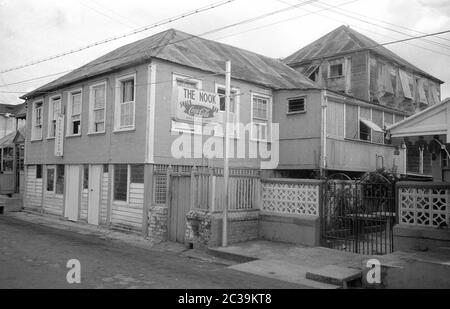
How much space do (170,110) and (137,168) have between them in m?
2.33

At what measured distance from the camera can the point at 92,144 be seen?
1748 cm

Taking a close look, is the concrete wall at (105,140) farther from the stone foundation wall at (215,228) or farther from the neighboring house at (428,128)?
the neighboring house at (428,128)

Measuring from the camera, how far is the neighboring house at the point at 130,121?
48.4 feet

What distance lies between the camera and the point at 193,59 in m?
16.1

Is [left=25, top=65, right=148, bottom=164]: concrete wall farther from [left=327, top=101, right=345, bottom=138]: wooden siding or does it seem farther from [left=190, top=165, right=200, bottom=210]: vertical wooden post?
[left=327, top=101, right=345, bottom=138]: wooden siding

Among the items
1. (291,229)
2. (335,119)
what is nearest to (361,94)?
(335,119)

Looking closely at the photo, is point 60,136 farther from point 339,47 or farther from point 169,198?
point 339,47

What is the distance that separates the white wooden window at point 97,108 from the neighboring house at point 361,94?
7940 millimetres

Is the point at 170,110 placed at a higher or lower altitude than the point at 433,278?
higher

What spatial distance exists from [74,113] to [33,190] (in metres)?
5.41

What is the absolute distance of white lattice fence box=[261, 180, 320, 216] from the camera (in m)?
12.1

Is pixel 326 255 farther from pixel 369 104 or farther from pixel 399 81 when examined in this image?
pixel 399 81

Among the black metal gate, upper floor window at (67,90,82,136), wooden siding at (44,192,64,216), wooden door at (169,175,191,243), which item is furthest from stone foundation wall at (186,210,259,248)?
wooden siding at (44,192,64,216)
